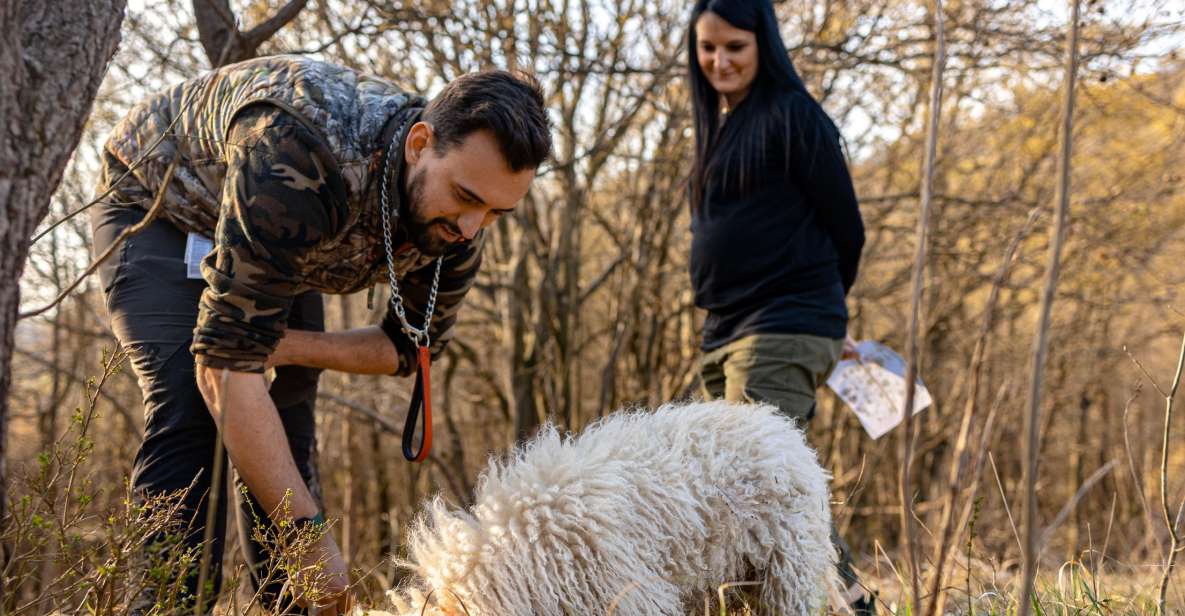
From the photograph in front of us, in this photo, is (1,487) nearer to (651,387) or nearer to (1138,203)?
(651,387)

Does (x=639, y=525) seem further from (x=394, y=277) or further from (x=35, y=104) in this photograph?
(x=35, y=104)

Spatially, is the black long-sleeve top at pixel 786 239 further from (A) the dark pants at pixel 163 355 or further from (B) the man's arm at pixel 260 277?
(A) the dark pants at pixel 163 355

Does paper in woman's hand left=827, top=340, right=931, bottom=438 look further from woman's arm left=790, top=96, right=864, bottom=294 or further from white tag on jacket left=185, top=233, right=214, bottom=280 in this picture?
white tag on jacket left=185, top=233, right=214, bottom=280

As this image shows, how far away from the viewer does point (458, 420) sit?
644 cm

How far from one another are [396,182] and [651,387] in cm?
368

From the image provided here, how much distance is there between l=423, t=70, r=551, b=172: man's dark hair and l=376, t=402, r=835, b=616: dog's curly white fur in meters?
0.65

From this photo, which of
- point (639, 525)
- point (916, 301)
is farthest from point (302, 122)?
point (916, 301)

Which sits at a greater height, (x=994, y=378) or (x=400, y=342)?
(x=400, y=342)

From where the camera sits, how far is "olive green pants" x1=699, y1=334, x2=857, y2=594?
2617mm

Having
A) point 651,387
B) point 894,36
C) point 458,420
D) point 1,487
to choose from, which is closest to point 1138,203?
point 894,36

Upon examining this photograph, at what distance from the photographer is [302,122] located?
1957 mm

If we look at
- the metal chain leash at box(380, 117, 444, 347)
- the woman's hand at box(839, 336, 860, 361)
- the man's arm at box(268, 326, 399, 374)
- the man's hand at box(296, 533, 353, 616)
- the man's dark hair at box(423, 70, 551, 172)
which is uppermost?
the man's dark hair at box(423, 70, 551, 172)

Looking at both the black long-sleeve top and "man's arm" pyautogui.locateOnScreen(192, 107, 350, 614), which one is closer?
"man's arm" pyautogui.locateOnScreen(192, 107, 350, 614)


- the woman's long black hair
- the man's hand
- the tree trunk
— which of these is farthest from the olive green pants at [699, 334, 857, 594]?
the tree trunk
